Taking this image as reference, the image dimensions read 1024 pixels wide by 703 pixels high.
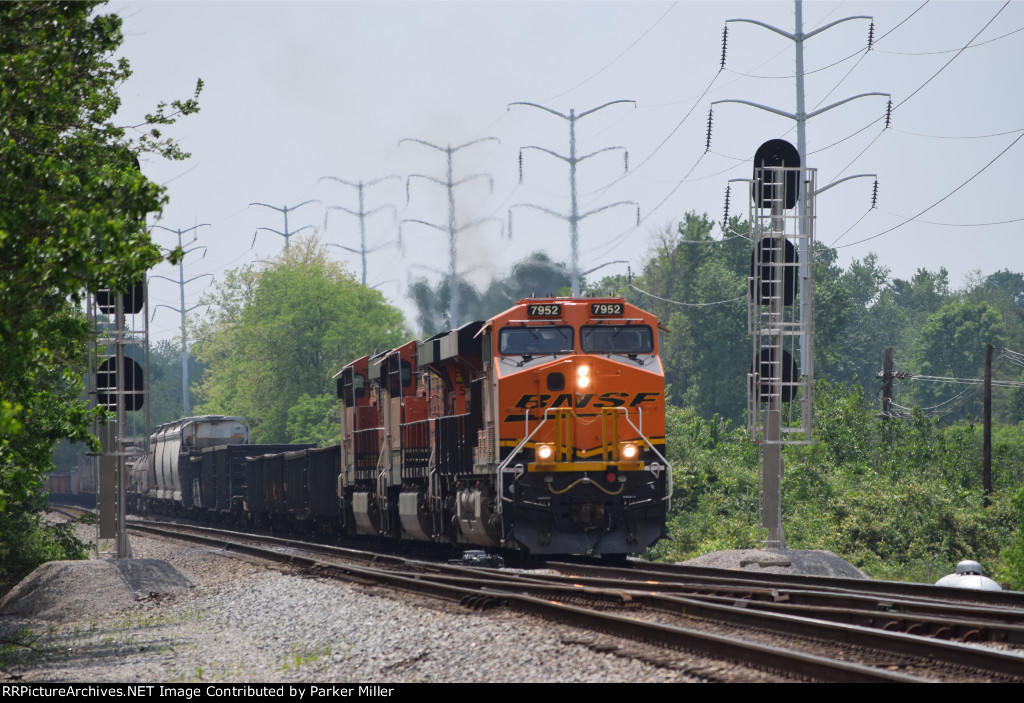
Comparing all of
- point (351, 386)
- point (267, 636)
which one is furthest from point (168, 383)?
point (267, 636)

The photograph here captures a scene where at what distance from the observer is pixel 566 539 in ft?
63.6

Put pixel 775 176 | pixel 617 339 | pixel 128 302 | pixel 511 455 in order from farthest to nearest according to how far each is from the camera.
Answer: pixel 128 302
pixel 775 176
pixel 617 339
pixel 511 455

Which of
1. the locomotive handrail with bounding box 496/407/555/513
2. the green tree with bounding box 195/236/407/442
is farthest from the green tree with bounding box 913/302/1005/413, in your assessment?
the locomotive handrail with bounding box 496/407/555/513

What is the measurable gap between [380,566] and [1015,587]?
36.9 ft

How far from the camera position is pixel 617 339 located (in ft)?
66.5

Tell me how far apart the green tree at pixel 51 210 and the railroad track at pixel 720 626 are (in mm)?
5355

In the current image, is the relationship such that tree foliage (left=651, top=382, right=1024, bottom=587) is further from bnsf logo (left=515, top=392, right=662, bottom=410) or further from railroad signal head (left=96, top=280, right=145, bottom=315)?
railroad signal head (left=96, top=280, right=145, bottom=315)

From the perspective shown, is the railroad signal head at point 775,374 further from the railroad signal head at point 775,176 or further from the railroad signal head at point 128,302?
the railroad signal head at point 128,302

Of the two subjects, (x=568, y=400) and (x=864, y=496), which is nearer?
(x=568, y=400)

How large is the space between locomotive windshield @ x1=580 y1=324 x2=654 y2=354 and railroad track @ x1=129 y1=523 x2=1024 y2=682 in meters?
3.56

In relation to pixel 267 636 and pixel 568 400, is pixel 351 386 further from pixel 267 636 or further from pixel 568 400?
pixel 267 636

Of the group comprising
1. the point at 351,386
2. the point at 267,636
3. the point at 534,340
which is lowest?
the point at 267,636

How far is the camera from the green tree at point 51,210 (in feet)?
37.6

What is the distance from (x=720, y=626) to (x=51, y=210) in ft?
25.6
